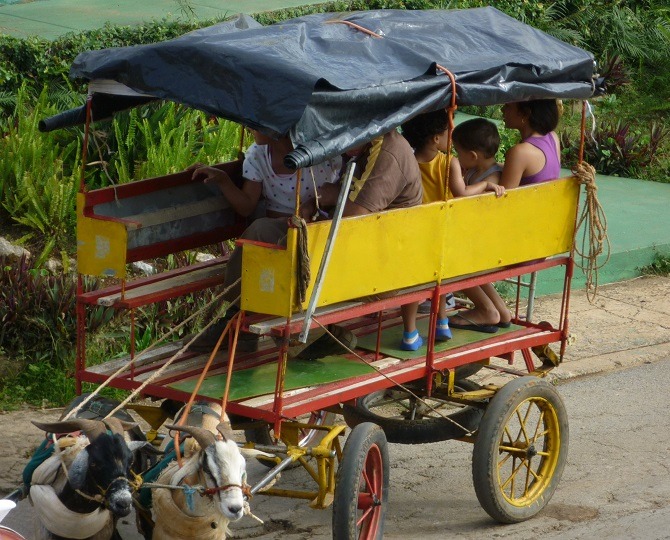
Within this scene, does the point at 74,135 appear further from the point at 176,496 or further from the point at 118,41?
the point at 176,496

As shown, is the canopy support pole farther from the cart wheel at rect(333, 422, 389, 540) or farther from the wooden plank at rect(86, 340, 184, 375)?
the wooden plank at rect(86, 340, 184, 375)

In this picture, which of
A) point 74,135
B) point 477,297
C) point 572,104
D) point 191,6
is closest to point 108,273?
point 477,297

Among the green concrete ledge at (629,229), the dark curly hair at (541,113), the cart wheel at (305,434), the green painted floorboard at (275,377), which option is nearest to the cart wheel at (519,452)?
the green painted floorboard at (275,377)

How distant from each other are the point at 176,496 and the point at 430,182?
2111 mm

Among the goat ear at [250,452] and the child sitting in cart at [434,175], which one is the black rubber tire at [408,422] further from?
the goat ear at [250,452]

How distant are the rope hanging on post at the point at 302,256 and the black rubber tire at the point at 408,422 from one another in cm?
119

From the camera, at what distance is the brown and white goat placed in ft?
13.3

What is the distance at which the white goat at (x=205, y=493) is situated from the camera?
4.11 m

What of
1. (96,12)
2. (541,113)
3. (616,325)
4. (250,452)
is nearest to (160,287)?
(250,452)

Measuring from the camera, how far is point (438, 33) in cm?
550

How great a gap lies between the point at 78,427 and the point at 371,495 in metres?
1.39

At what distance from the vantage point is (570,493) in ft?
20.0

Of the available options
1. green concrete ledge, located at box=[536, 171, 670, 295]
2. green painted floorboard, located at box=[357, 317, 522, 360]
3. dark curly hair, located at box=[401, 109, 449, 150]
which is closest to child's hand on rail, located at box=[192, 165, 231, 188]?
dark curly hair, located at box=[401, 109, 449, 150]

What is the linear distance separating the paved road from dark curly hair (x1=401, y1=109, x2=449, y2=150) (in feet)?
5.79
